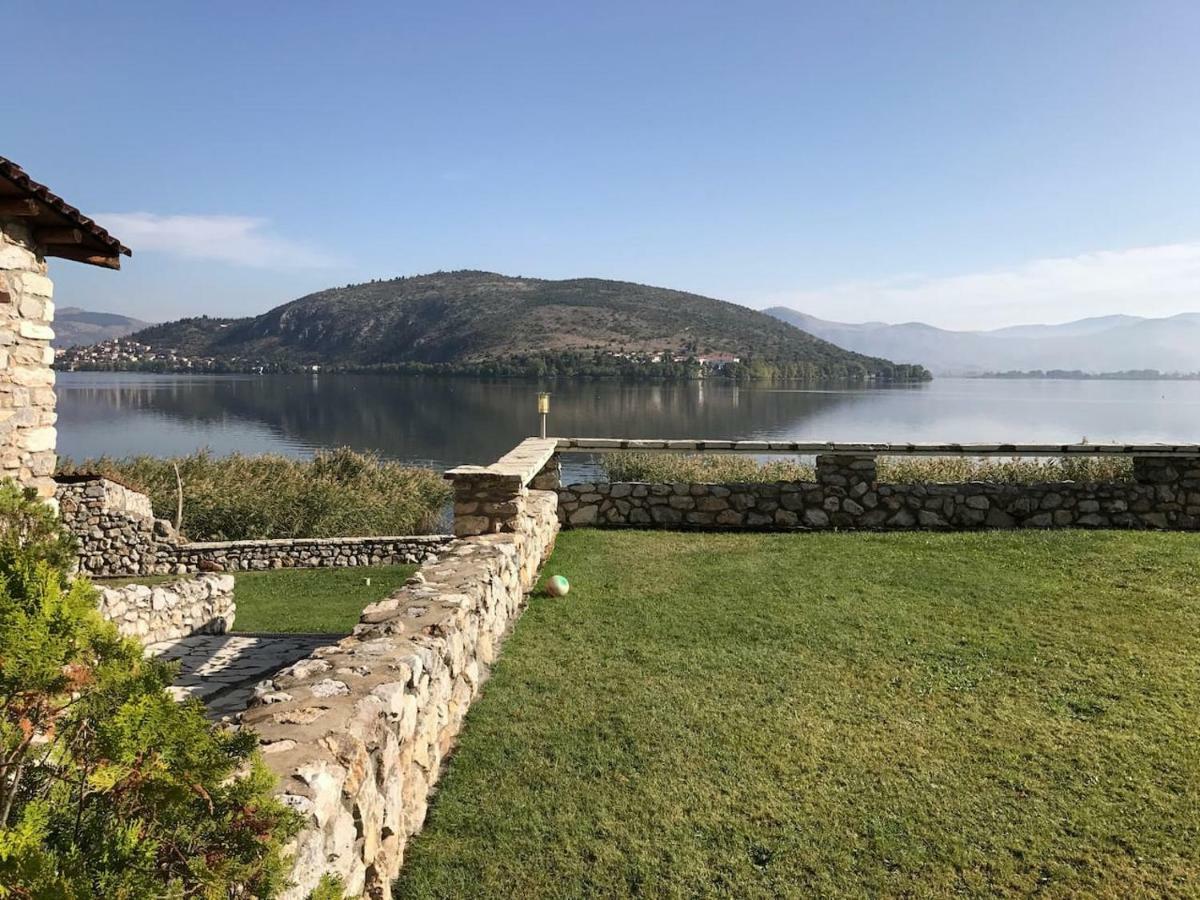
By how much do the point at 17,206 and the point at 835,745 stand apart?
6496mm

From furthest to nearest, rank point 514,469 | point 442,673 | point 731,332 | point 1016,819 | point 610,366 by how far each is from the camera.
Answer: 1. point 731,332
2. point 610,366
3. point 514,469
4. point 442,673
5. point 1016,819

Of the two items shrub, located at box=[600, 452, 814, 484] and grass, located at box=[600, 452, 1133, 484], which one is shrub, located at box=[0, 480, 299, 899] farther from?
shrub, located at box=[600, 452, 814, 484]

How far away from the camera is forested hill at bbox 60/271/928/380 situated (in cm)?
9812

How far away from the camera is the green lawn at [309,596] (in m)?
9.13

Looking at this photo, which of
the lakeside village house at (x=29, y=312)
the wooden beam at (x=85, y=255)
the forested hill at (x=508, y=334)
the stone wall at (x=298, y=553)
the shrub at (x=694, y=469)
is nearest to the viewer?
the lakeside village house at (x=29, y=312)

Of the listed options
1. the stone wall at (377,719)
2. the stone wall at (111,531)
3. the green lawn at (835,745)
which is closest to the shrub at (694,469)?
the green lawn at (835,745)

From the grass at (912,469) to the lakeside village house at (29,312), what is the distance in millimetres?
8239

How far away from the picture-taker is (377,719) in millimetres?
2910

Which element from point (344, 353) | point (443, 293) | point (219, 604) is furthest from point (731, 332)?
point (219, 604)

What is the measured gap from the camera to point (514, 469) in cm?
740

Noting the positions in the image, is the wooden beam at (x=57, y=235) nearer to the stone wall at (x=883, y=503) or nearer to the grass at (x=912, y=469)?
the stone wall at (x=883, y=503)

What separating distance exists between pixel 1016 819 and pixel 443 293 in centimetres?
13814

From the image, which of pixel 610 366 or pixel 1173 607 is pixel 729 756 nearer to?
pixel 1173 607

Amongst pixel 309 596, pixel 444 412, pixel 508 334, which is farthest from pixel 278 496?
pixel 508 334
